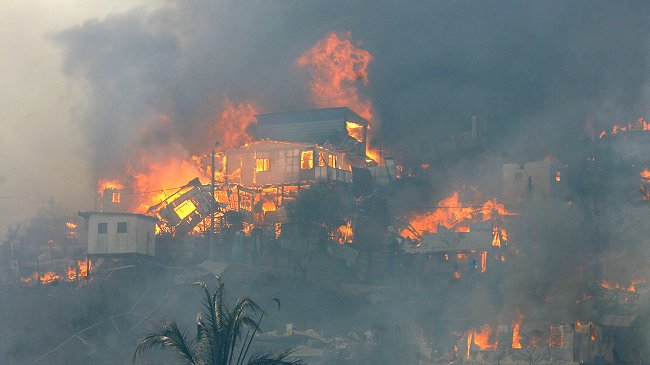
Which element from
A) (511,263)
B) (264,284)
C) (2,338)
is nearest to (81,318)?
(2,338)

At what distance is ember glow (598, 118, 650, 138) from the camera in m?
91.9

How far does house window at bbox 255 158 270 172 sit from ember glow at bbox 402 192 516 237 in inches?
574

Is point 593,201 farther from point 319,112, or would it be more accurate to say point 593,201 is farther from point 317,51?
point 317,51

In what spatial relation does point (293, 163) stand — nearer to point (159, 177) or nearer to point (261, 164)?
point (261, 164)

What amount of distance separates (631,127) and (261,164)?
128 ft

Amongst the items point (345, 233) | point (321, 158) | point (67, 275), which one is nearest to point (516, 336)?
point (345, 233)

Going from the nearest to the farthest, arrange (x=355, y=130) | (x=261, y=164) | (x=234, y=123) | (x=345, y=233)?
(x=345, y=233) < (x=261, y=164) < (x=355, y=130) < (x=234, y=123)

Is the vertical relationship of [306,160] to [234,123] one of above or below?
below

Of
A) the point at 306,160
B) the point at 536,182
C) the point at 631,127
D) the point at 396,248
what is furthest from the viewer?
the point at 631,127

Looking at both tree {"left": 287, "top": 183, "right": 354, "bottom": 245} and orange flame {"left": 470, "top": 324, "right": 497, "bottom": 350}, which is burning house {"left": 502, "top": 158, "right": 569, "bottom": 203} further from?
orange flame {"left": 470, "top": 324, "right": 497, "bottom": 350}

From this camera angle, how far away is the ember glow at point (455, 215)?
8081 cm

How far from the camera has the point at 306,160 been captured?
83.9m

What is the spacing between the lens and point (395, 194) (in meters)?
87.1

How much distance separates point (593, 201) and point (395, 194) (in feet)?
61.2
